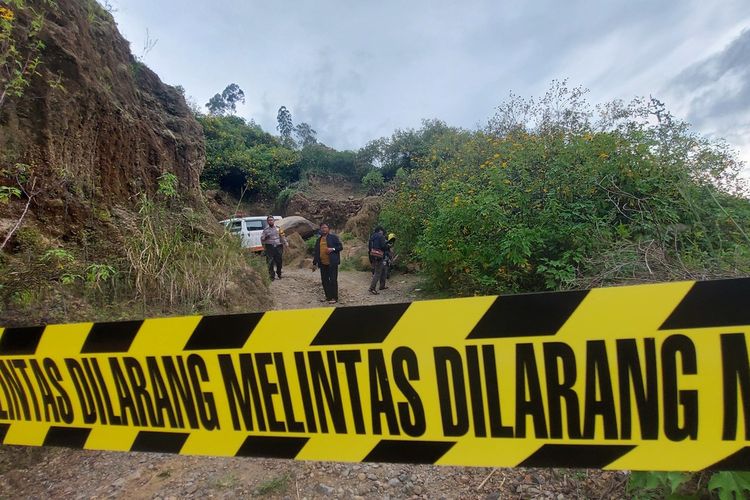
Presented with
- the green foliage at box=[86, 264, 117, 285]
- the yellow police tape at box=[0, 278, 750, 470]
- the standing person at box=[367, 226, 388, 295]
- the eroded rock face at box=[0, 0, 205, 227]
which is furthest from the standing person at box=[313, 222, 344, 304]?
the yellow police tape at box=[0, 278, 750, 470]

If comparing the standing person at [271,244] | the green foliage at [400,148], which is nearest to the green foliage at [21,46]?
the standing person at [271,244]

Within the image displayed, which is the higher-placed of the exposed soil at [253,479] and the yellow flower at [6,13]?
the yellow flower at [6,13]

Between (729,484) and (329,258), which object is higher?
(329,258)

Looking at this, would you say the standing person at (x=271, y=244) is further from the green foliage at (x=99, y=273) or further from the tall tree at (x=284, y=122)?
the tall tree at (x=284, y=122)

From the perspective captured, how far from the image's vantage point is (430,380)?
1.04 m

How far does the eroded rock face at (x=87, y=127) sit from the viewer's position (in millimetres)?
4020

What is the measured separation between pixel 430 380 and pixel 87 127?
220 inches

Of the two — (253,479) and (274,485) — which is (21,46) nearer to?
(253,479)

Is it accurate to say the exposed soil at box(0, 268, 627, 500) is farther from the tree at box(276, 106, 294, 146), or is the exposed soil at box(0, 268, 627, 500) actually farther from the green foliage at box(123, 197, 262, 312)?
the tree at box(276, 106, 294, 146)

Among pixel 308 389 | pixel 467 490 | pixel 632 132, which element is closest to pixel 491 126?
pixel 632 132

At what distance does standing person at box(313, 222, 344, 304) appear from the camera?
24.0 feet

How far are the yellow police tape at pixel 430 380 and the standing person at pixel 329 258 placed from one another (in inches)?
234

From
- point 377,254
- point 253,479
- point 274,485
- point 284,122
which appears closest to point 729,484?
point 274,485

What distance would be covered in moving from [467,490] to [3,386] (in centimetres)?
230
